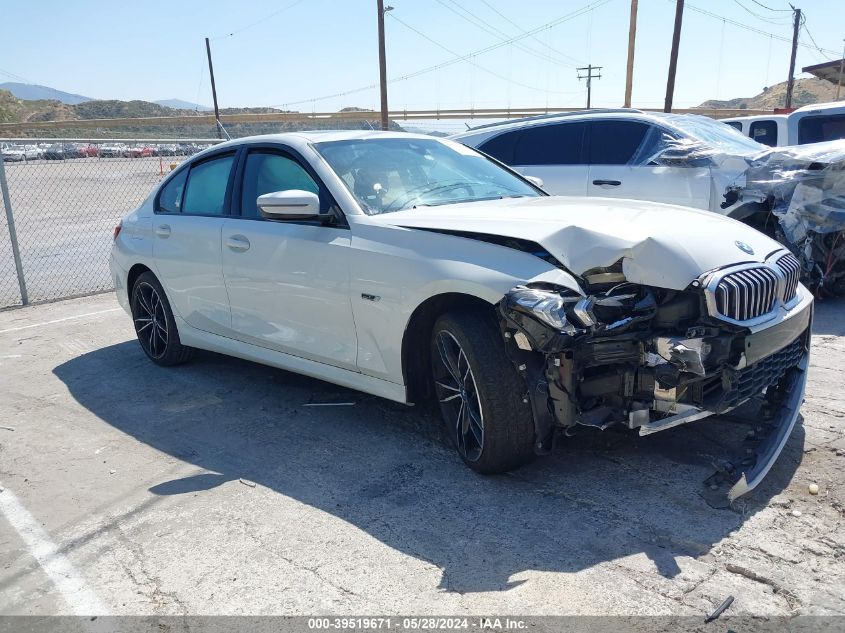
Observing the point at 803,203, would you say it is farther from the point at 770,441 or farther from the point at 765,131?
the point at 765,131

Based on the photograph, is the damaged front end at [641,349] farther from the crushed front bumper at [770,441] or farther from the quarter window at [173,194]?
the quarter window at [173,194]

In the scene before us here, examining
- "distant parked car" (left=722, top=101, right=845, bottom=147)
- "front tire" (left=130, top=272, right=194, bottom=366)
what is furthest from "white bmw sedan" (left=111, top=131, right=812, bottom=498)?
"distant parked car" (left=722, top=101, right=845, bottom=147)

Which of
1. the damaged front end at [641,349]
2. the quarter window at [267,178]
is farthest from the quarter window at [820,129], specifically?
the quarter window at [267,178]

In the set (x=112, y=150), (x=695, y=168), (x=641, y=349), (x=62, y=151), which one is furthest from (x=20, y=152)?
(x=641, y=349)

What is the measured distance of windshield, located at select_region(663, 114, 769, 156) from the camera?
7.64 m

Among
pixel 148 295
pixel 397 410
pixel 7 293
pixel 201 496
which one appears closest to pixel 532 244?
pixel 397 410

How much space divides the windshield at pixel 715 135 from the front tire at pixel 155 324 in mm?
5476

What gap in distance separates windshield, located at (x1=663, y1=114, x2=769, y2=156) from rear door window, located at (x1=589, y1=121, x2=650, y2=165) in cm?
39

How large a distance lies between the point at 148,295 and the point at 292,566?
365cm

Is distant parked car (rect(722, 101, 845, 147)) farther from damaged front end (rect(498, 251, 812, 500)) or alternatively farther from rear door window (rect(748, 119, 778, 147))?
damaged front end (rect(498, 251, 812, 500))

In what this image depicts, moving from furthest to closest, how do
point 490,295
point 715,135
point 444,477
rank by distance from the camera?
point 715,135 < point 444,477 < point 490,295

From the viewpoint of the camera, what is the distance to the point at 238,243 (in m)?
4.88

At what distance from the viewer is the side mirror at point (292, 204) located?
162 inches

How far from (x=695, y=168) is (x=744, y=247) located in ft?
13.7
